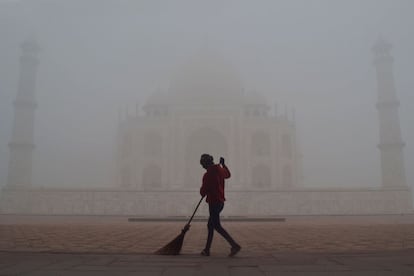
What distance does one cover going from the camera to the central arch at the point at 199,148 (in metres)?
25.9

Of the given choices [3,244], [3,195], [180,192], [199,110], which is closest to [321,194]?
[180,192]

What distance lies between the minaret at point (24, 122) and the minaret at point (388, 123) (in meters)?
18.4

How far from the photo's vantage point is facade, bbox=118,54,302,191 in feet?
82.2

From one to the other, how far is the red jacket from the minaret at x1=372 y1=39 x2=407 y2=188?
64.4 feet

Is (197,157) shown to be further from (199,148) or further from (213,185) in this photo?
(213,185)

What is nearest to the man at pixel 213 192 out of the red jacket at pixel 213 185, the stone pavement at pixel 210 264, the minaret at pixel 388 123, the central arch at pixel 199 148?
the red jacket at pixel 213 185

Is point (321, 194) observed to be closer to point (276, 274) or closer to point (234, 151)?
point (234, 151)

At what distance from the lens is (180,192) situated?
19.4m

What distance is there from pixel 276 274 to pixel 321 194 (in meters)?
17.6

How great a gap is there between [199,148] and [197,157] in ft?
1.95

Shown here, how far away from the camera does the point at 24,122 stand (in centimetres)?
2323

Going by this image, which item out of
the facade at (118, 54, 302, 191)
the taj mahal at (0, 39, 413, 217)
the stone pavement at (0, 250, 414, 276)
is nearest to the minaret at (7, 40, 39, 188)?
the taj mahal at (0, 39, 413, 217)

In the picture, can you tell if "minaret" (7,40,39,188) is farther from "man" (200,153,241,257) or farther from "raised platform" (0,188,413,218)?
"man" (200,153,241,257)

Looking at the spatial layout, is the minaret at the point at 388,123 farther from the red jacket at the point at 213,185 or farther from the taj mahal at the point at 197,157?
the red jacket at the point at 213,185
